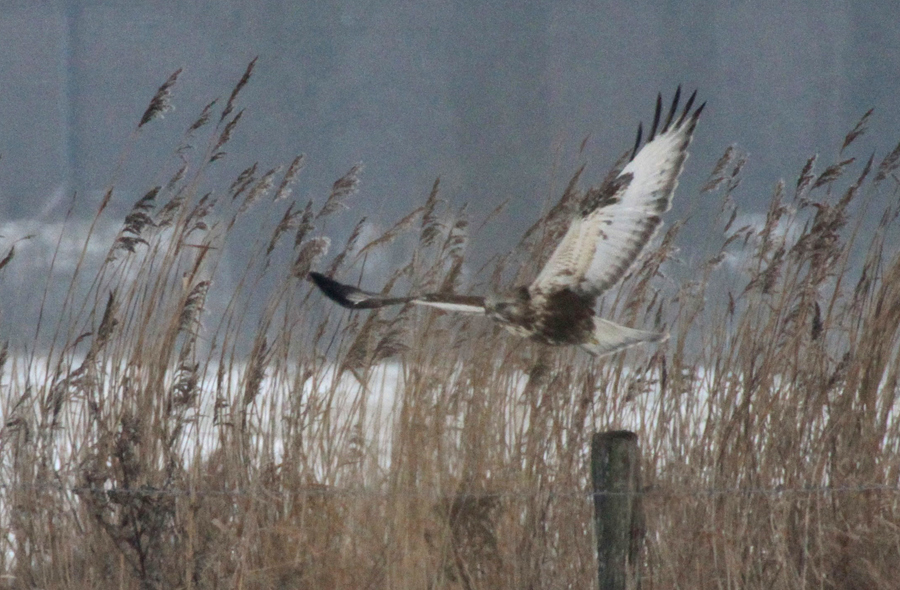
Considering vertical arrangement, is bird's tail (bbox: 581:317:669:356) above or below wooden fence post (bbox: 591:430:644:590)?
above

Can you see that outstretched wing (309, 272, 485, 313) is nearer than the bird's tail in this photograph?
Yes

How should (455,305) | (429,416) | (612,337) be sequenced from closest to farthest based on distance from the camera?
(455,305), (612,337), (429,416)

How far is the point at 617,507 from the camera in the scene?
2295mm

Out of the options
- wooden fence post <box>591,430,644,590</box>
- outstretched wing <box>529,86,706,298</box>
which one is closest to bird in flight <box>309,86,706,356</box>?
outstretched wing <box>529,86,706,298</box>

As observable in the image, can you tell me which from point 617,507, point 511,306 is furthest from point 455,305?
point 617,507

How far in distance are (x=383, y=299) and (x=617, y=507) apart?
62 centimetres

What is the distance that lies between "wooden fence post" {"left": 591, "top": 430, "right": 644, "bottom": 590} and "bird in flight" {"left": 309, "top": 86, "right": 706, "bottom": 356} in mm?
266

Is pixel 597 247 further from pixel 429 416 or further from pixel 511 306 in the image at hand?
pixel 429 416

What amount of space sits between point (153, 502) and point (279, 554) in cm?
32

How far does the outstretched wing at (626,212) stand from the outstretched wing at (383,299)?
0.16 metres

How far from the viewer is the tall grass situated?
2629 mm

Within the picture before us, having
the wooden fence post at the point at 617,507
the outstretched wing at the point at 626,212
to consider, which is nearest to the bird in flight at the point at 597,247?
the outstretched wing at the point at 626,212

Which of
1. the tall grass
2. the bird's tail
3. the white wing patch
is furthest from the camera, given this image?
the tall grass

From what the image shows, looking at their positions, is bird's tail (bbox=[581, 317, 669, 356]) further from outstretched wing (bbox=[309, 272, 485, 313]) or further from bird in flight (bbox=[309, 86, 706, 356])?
outstretched wing (bbox=[309, 272, 485, 313])
